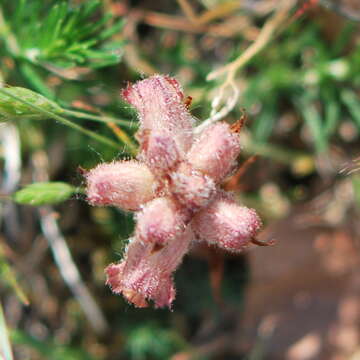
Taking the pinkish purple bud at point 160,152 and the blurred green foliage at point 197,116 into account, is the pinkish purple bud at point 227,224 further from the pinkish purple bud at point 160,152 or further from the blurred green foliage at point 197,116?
the blurred green foliage at point 197,116

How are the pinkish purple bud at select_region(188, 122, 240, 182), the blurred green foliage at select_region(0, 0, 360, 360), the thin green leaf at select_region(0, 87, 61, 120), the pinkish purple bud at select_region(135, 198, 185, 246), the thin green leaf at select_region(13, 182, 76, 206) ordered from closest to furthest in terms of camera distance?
the pinkish purple bud at select_region(135, 198, 185, 246) → the pinkish purple bud at select_region(188, 122, 240, 182) → the thin green leaf at select_region(0, 87, 61, 120) → the thin green leaf at select_region(13, 182, 76, 206) → the blurred green foliage at select_region(0, 0, 360, 360)

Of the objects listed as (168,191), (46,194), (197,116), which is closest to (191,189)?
(168,191)

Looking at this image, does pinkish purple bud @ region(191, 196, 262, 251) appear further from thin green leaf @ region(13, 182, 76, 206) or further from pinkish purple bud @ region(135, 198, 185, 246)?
thin green leaf @ region(13, 182, 76, 206)

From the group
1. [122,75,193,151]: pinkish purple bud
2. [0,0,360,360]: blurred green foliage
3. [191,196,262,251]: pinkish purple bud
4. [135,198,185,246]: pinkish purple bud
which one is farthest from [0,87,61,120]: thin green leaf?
[0,0,360,360]: blurred green foliage

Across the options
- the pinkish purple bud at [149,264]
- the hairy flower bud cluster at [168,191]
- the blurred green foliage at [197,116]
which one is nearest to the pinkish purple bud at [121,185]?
the hairy flower bud cluster at [168,191]

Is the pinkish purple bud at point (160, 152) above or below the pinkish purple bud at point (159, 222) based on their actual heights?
above

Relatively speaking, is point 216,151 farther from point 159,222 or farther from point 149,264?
point 149,264
